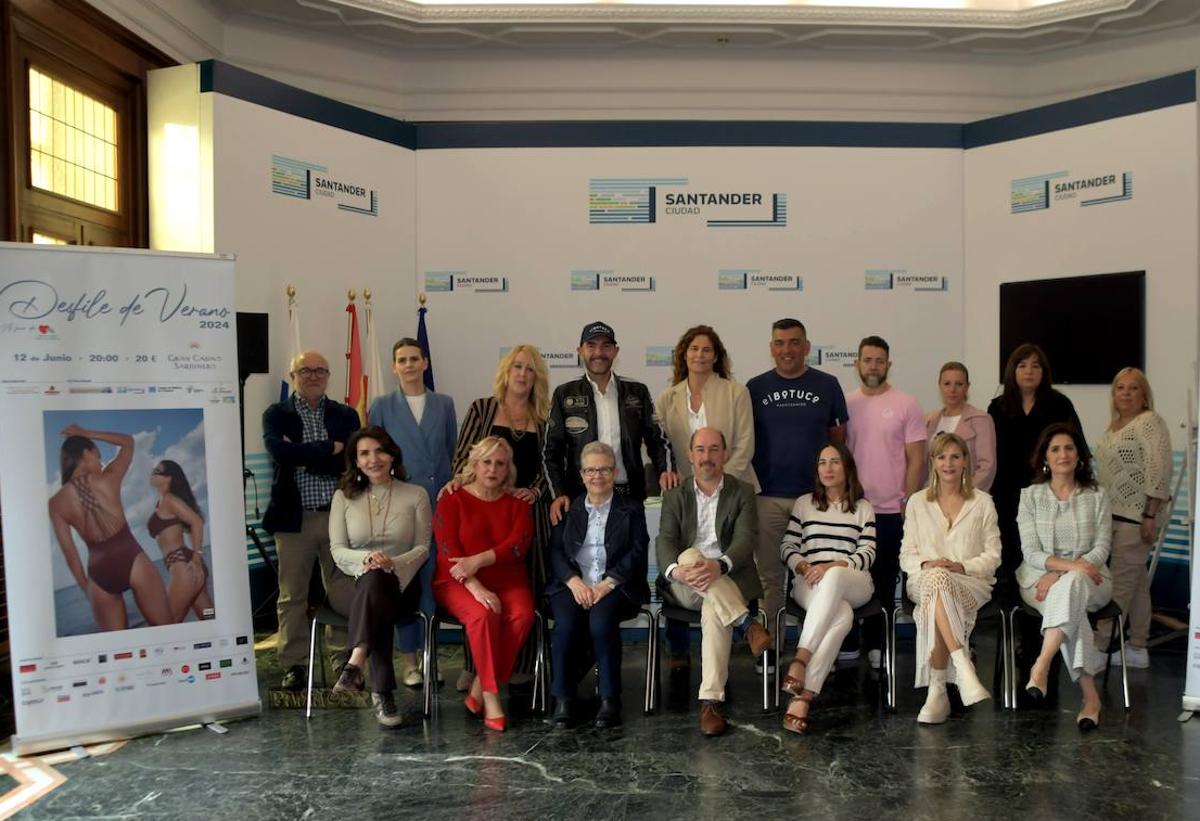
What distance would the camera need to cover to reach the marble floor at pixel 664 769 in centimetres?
336

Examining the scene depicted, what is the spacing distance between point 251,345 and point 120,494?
67.3 inches

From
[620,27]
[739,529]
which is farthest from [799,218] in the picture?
[739,529]

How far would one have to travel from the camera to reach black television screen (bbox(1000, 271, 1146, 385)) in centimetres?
646

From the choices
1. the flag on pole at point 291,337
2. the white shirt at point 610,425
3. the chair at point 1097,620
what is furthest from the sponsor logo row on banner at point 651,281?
the chair at point 1097,620

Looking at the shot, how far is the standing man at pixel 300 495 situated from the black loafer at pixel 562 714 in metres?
1.06

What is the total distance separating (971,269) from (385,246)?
3.95 meters

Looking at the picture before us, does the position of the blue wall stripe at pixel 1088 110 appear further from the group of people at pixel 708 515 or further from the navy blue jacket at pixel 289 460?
the navy blue jacket at pixel 289 460

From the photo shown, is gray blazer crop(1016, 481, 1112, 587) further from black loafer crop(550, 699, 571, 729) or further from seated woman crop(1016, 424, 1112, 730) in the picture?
black loafer crop(550, 699, 571, 729)

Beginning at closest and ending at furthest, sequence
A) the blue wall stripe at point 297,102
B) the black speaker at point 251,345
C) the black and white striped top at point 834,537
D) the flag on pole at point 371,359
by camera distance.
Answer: the black and white striped top at point 834,537, the black speaker at point 251,345, the blue wall stripe at point 297,102, the flag on pole at point 371,359

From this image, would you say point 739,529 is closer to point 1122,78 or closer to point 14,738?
point 14,738

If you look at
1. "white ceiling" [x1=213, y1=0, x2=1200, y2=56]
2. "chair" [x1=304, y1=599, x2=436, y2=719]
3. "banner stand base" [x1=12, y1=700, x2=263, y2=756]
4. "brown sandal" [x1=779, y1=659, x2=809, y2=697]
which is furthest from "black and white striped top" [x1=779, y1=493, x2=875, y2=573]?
"white ceiling" [x1=213, y1=0, x2=1200, y2=56]

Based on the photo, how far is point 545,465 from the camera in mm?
4648

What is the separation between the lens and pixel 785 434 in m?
4.91

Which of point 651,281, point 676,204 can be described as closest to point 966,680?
point 651,281
